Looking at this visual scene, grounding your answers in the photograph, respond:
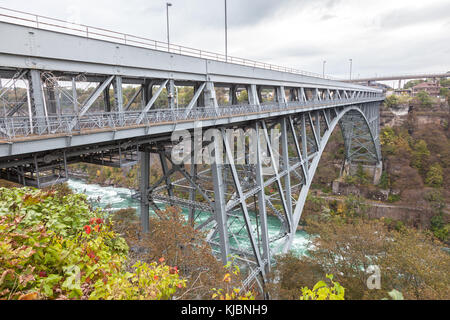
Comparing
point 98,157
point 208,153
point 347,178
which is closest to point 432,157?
point 347,178

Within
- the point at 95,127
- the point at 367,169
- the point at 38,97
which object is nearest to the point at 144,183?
the point at 95,127

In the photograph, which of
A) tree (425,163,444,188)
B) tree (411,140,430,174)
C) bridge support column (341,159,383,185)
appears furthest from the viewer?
bridge support column (341,159,383,185)

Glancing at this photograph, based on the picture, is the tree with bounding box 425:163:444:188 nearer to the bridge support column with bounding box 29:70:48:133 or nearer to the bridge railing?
the bridge railing

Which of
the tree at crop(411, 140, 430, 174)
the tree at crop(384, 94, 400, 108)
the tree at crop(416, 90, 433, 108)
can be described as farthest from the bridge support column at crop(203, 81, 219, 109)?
the tree at crop(416, 90, 433, 108)

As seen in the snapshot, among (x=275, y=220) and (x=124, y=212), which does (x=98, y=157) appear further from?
(x=275, y=220)

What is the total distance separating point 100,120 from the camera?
5.78 metres

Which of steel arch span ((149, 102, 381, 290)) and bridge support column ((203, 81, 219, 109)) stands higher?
bridge support column ((203, 81, 219, 109))

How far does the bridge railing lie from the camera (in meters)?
4.81

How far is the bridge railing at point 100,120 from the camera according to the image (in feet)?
15.8

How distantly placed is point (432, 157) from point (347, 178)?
11.0 meters

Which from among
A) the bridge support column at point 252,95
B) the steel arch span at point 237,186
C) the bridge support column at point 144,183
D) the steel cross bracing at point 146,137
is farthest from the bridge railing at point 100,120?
the bridge support column at point 144,183

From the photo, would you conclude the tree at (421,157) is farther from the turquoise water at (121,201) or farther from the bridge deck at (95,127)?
the bridge deck at (95,127)

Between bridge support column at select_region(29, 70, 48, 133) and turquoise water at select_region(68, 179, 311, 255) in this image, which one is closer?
bridge support column at select_region(29, 70, 48, 133)
